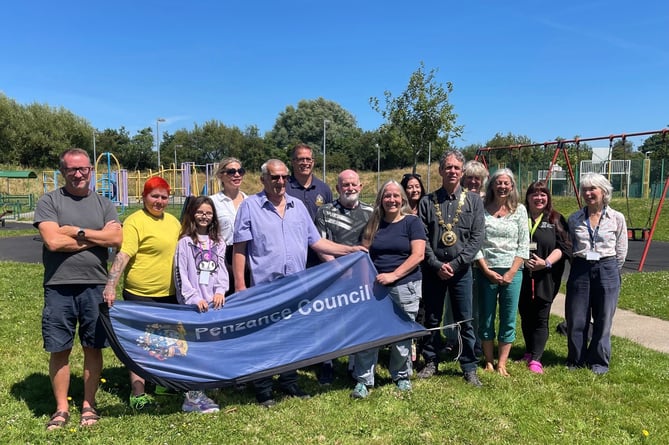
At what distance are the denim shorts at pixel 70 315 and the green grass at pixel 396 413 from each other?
67 cm

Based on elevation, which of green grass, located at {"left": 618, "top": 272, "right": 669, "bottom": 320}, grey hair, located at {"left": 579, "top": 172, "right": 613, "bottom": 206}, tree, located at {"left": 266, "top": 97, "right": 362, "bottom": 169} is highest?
tree, located at {"left": 266, "top": 97, "right": 362, "bottom": 169}

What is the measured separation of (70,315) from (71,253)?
0.50 metres

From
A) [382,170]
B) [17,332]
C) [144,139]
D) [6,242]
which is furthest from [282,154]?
[17,332]

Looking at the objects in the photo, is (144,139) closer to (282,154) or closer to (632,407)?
(282,154)

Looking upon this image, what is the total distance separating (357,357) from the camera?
15.0 ft

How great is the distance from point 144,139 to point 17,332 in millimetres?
59496

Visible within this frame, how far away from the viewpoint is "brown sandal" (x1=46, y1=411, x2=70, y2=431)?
12.4ft

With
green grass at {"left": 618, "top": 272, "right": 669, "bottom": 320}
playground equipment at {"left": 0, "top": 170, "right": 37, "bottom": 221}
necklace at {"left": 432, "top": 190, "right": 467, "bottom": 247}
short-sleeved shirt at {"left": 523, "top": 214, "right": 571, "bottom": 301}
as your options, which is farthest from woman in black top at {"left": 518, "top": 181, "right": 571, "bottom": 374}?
playground equipment at {"left": 0, "top": 170, "right": 37, "bottom": 221}

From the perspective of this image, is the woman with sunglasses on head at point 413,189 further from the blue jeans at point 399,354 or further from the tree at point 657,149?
the tree at point 657,149

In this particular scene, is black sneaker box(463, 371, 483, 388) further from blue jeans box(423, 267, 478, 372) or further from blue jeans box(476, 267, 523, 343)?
blue jeans box(476, 267, 523, 343)

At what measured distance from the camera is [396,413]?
4098 mm

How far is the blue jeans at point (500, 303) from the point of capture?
481cm

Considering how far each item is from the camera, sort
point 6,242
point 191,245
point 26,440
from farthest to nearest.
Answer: point 6,242 → point 191,245 → point 26,440

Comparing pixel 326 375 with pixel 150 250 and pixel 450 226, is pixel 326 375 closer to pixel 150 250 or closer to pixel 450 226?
pixel 450 226
